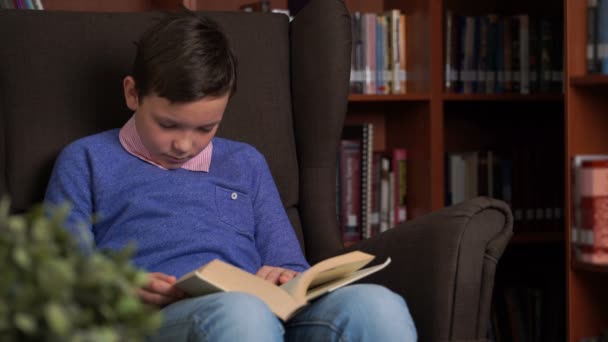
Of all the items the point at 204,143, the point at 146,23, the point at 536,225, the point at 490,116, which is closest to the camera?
the point at 204,143

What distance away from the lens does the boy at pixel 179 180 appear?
1455mm

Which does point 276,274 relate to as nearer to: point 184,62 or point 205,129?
point 205,129

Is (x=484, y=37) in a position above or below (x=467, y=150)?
above

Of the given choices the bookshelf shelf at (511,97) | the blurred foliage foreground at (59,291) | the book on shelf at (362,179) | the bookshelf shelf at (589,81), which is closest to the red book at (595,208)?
the bookshelf shelf at (589,81)

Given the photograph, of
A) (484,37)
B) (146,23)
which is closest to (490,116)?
(484,37)

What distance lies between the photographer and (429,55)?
8.64 ft

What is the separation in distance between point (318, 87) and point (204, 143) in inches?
15.7

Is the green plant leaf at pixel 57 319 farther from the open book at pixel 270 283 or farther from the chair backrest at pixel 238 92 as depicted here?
the chair backrest at pixel 238 92

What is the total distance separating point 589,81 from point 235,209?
3.23 ft

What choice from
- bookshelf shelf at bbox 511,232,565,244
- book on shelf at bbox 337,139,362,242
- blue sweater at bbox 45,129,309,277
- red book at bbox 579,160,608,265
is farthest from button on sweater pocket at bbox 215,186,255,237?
bookshelf shelf at bbox 511,232,565,244

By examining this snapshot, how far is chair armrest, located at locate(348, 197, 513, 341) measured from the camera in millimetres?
1342

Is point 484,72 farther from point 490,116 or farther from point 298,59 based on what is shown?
point 298,59

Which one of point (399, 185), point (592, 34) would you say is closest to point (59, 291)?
point (592, 34)

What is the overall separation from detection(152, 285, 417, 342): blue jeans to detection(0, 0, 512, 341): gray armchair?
0.20 meters
